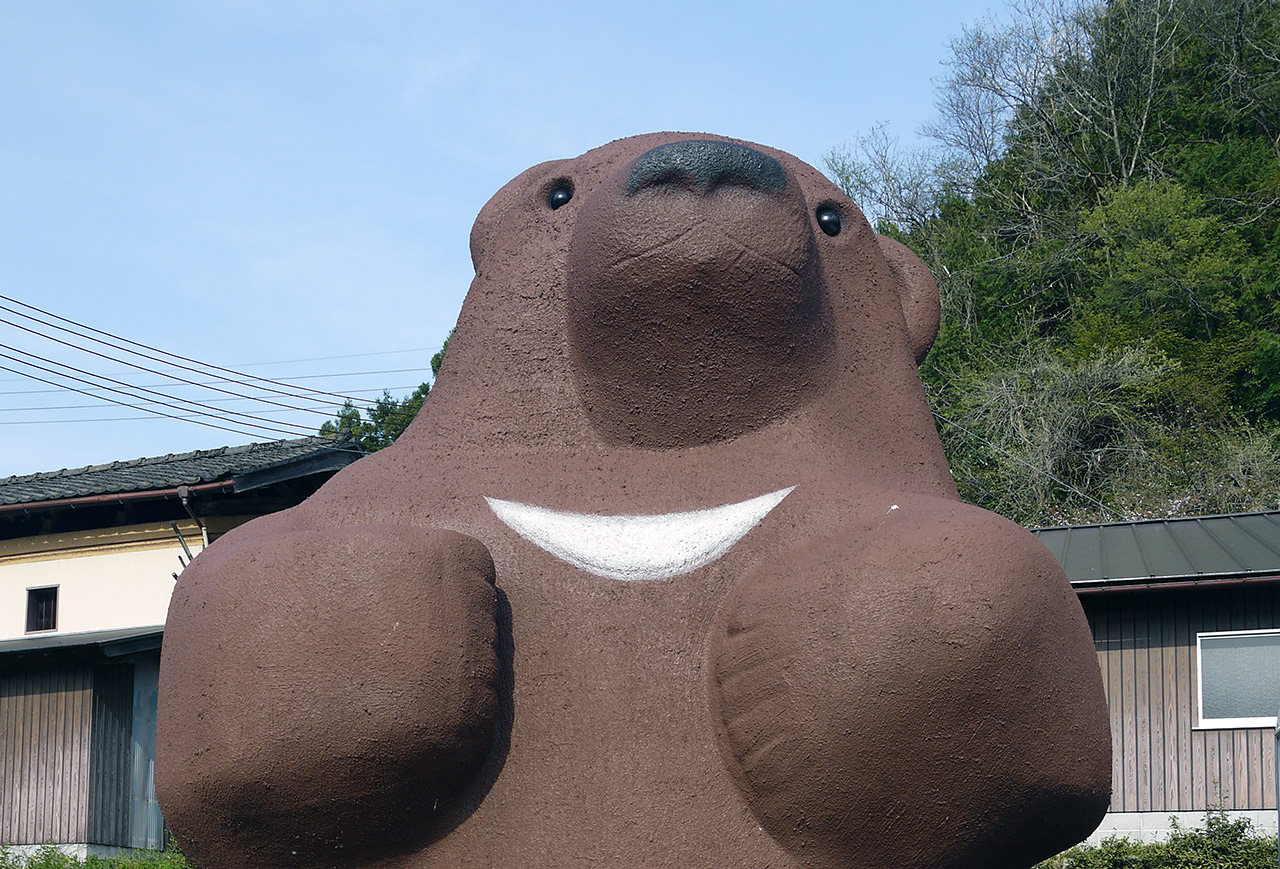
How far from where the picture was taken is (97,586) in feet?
45.8

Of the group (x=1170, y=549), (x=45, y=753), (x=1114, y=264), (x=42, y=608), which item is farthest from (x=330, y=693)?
(x=1114, y=264)

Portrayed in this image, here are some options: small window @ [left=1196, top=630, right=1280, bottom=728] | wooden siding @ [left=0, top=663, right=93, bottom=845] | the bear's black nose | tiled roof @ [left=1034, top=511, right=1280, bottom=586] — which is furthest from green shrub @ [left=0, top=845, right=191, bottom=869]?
the bear's black nose

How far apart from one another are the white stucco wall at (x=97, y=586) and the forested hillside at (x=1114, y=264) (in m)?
9.41

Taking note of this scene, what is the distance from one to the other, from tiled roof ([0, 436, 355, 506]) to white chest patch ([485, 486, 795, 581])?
9.87m

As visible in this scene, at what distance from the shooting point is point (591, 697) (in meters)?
3.16

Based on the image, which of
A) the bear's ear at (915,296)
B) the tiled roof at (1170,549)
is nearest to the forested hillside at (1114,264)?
the tiled roof at (1170,549)

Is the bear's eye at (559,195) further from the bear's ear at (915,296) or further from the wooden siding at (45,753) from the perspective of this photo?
the wooden siding at (45,753)

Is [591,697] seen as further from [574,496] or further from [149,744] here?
[149,744]

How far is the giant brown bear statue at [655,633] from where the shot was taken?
2912 millimetres

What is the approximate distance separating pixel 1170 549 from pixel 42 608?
1057cm

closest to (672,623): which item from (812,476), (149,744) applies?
(812,476)

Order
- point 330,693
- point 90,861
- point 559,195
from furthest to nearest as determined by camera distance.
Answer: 1. point 90,861
2. point 559,195
3. point 330,693

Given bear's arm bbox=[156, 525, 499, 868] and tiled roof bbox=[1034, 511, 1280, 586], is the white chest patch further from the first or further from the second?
tiled roof bbox=[1034, 511, 1280, 586]

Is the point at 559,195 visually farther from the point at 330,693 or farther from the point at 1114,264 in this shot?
the point at 1114,264
